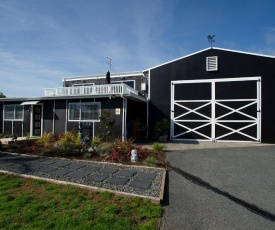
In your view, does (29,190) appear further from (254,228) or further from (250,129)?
(250,129)

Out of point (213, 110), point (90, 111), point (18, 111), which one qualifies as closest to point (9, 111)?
point (18, 111)

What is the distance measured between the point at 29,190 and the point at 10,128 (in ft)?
40.7

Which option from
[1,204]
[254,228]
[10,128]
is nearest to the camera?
[254,228]

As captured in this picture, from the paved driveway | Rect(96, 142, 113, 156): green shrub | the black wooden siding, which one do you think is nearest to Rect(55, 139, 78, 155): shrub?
Rect(96, 142, 113, 156): green shrub

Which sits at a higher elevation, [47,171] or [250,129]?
[250,129]

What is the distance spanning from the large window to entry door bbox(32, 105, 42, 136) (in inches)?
128

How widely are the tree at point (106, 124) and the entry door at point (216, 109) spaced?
4208mm

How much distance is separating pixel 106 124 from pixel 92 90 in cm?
247

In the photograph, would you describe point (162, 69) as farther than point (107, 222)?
Yes

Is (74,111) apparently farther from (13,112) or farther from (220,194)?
(220,194)

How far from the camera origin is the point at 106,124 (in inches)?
426

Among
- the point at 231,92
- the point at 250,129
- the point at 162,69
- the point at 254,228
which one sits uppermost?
the point at 162,69

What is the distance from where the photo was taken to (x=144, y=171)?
5773 millimetres

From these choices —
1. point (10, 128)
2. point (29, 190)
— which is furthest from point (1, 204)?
point (10, 128)
